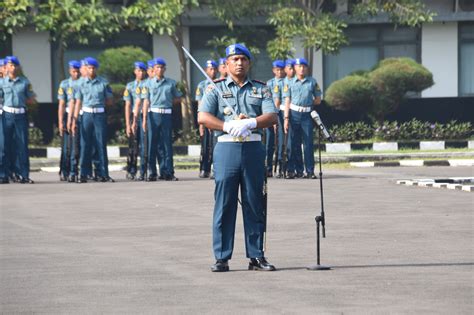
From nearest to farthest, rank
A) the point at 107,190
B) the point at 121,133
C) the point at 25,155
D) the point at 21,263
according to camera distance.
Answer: the point at 21,263
the point at 107,190
the point at 25,155
the point at 121,133

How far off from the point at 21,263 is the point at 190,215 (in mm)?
4925

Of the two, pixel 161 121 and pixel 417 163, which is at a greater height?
pixel 161 121

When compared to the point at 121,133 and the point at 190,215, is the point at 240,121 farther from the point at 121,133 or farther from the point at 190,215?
the point at 121,133

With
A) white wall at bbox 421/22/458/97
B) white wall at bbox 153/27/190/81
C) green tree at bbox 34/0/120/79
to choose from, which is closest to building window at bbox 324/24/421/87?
white wall at bbox 421/22/458/97

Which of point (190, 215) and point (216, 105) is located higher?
point (216, 105)

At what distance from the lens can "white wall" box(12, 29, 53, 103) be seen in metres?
38.5

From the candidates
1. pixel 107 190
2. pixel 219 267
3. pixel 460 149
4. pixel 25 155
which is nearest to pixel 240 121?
pixel 219 267

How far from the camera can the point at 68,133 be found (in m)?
26.0

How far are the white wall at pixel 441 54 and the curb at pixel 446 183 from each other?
15.3 metres

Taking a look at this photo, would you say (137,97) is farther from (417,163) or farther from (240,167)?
(240,167)

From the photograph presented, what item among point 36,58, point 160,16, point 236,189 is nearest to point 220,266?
point 236,189

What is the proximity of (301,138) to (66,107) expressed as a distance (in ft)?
13.9

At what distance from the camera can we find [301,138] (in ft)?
86.2

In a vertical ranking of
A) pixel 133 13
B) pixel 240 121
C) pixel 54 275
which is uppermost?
pixel 133 13
